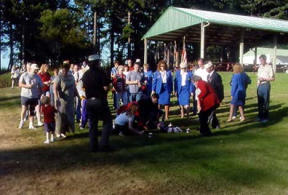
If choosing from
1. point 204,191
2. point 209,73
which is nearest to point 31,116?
point 209,73

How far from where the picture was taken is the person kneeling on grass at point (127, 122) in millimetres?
8297

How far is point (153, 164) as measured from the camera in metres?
5.95

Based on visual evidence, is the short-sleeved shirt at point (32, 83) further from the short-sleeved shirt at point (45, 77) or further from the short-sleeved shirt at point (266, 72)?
the short-sleeved shirt at point (266, 72)

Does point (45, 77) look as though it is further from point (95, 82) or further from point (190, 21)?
point (190, 21)

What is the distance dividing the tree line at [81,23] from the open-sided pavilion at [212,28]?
53.9 feet


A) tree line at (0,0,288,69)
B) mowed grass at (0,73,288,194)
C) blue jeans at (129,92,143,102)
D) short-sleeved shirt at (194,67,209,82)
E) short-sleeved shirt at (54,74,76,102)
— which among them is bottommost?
mowed grass at (0,73,288,194)

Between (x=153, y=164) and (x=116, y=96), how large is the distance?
5801 millimetres

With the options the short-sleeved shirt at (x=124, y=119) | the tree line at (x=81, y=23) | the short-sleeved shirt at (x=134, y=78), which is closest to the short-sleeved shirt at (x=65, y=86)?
the short-sleeved shirt at (x=124, y=119)

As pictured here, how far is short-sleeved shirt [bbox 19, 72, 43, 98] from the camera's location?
8836 mm

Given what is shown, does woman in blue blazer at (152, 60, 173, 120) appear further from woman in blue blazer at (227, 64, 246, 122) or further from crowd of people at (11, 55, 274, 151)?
woman in blue blazer at (227, 64, 246, 122)

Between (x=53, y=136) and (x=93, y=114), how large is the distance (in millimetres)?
1782

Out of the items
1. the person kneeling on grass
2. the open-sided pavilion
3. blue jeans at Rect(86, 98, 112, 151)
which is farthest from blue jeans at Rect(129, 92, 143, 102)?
the open-sided pavilion

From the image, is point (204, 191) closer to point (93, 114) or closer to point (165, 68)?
point (93, 114)

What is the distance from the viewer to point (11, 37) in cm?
5562
